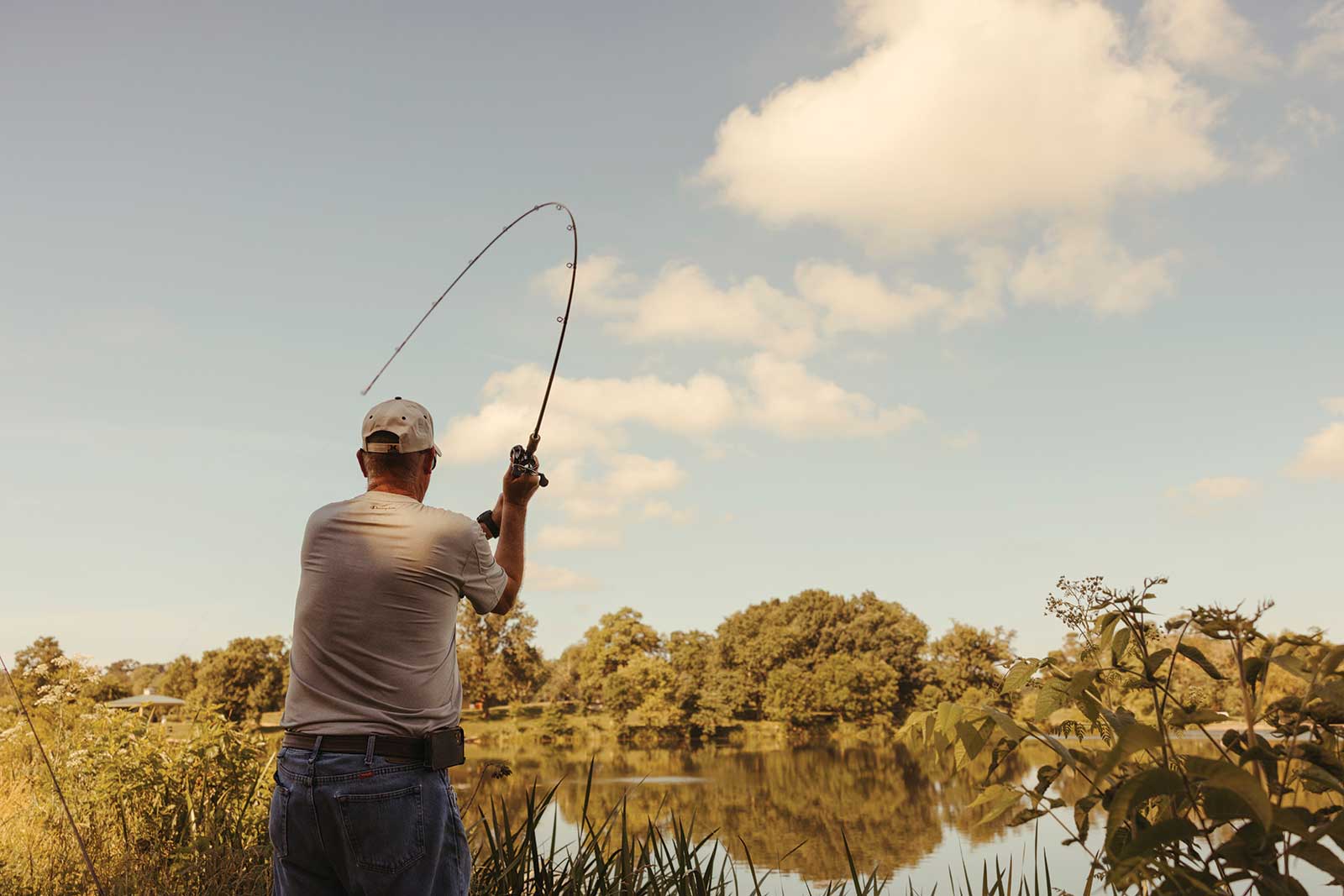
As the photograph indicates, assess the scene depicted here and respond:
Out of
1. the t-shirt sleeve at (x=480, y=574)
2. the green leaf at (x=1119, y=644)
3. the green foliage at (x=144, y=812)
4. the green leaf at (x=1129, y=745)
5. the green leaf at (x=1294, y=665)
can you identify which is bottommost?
the green foliage at (x=144, y=812)

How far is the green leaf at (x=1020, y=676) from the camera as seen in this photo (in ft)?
5.86

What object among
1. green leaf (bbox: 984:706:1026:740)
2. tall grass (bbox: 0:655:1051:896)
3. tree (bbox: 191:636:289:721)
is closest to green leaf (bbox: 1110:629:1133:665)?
green leaf (bbox: 984:706:1026:740)

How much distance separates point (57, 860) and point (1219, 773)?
24.4 feet

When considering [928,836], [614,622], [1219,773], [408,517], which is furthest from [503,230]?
[614,622]

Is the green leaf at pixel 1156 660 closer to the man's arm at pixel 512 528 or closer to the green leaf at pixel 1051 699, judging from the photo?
the green leaf at pixel 1051 699

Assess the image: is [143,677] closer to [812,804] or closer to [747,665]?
[747,665]

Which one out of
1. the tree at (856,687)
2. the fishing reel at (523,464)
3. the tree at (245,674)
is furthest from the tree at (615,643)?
the fishing reel at (523,464)

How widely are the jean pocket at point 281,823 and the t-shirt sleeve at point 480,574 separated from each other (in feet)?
2.16

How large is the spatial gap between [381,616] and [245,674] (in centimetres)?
5241

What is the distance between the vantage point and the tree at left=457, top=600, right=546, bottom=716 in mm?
56062

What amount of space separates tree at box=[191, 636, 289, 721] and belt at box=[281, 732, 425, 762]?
158 feet

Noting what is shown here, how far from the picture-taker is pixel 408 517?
2.61 metres

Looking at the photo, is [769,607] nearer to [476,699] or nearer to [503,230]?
[476,699]

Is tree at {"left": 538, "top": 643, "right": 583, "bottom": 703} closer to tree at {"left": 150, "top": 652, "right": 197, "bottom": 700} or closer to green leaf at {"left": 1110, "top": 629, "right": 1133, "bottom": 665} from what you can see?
tree at {"left": 150, "top": 652, "right": 197, "bottom": 700}
